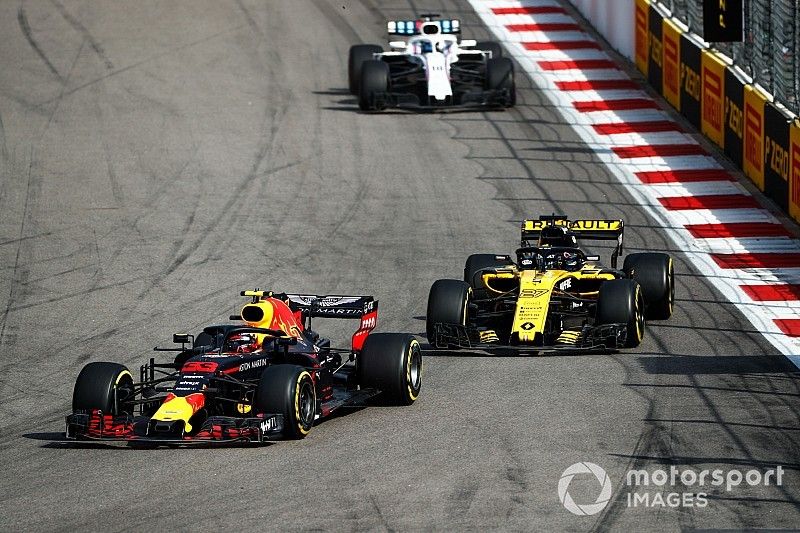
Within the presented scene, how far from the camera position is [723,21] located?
2148 centimetres

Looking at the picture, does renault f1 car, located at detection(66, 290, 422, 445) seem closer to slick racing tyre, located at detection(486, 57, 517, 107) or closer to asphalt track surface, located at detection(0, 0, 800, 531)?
asphalt track surface, located at detection(0, 0, 800, 531)

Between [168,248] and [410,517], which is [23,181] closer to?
[168,248]

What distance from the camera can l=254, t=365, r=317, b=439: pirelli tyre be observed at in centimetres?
1295

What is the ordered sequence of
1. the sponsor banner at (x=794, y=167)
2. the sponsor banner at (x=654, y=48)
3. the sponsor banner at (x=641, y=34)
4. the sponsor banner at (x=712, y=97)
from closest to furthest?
1. the sponsor banner at (x=794, y=167)
2. the sponsor banner at (x=712, y=97)
3. the sponsor banner at (x=654, y=48)
4. the sponsor banner at (x=641, y=34)

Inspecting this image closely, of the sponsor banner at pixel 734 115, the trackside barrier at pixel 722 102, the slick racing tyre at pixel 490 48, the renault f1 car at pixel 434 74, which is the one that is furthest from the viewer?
the slick racing tyre at pixel 490 48

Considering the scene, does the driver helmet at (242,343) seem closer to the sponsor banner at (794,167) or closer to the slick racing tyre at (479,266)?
the slick racing tyre at (479,266)

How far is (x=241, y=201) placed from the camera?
2369cm

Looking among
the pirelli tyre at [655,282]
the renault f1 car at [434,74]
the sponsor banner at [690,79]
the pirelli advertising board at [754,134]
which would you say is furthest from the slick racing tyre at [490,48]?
the pirelli tyre at [655,282]

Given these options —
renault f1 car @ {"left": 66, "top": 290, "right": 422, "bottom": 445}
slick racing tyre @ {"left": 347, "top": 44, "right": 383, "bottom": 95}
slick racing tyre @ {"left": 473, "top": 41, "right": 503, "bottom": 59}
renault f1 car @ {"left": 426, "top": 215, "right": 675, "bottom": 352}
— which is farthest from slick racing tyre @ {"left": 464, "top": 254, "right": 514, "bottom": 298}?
slick racing tyre @ {"left": 347, "top": 44, "right": 383, "bottom": 95}

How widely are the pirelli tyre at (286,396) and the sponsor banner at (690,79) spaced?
15.0m

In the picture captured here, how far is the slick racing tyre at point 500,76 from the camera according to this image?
2781 centimetres

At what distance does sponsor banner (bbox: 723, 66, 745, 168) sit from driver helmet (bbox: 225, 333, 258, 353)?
12119 mm

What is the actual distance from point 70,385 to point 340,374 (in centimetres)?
313

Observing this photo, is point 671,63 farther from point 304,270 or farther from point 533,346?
point 533,346
